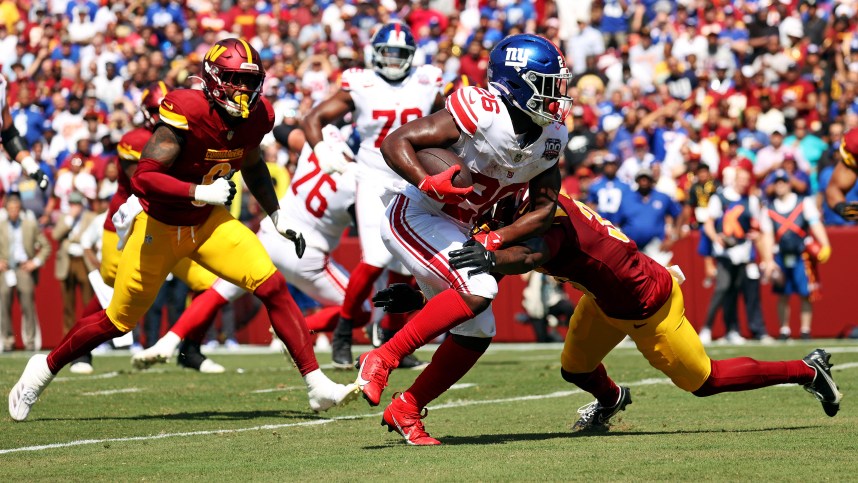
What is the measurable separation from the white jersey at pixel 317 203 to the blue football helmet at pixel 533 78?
4301 mm

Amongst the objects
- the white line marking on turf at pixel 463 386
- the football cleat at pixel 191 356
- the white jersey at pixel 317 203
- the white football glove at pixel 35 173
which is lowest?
the football cleat at pixel 191 356

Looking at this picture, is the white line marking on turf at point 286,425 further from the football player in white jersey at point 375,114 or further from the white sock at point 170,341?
the football player in white jersey at point 375,114

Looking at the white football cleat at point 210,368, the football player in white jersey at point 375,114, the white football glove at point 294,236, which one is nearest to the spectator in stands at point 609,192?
the football player in white jersey at point 375,114

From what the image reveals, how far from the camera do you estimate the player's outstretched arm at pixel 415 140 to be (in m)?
5.59

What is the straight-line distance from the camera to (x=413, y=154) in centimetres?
563

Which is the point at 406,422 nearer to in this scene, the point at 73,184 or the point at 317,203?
the point at 317,203

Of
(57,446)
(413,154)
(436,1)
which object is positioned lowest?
(436,1)

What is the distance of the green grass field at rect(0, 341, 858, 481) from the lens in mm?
4973

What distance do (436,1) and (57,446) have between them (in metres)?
16.0

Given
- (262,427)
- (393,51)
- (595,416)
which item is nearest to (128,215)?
(262,427)

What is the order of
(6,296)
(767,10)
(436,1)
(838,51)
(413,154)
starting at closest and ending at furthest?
(413,154) → (6,296) → (838,51) → (767,10) → (436,1)

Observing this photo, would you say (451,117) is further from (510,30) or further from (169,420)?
(510,30)

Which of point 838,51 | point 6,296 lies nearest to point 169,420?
point 6,296

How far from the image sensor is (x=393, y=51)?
9672mm
